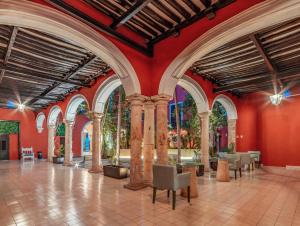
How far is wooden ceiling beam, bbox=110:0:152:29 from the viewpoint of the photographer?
3614 mm

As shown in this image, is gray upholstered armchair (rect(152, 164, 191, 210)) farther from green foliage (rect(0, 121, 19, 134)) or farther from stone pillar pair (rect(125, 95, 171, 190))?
green foliage (rect(0, 121, 19, 134))

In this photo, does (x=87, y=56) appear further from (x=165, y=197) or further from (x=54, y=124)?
(x=54, y=124)

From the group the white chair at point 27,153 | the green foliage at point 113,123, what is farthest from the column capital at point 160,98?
the white chair at point 27,153

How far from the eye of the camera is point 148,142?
552 cm

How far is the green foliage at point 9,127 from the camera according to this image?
13.6 m

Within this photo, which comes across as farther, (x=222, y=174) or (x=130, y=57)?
(x=222, y=174)

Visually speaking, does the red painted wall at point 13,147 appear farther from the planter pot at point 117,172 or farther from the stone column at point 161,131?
the stone column at point 161,131

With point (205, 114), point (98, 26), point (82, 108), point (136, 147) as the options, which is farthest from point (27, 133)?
point (98, 26)

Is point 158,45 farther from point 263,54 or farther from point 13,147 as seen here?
point 13,147

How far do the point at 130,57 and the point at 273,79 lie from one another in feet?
17.2

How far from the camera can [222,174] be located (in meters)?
6.18

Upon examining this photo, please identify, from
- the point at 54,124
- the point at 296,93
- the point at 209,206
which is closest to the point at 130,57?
the point at 209,206

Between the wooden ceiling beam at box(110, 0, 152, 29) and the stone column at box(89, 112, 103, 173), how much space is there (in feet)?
15.2

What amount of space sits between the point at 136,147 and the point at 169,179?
1691mm
